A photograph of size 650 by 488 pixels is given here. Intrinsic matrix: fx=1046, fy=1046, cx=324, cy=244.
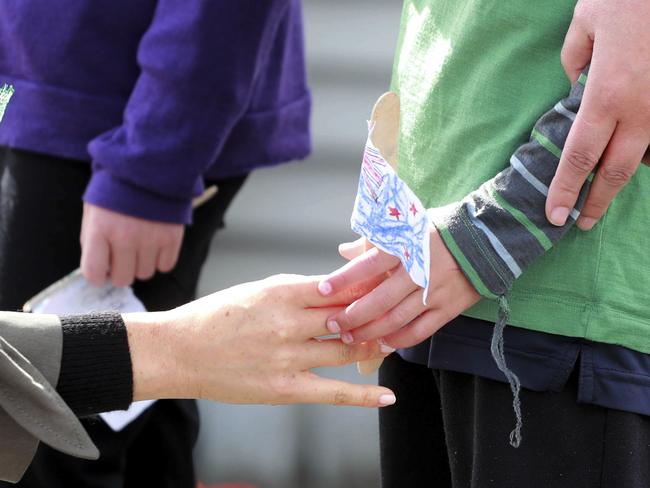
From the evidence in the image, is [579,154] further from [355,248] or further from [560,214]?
[355,248]

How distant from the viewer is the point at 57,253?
1891 millimetres

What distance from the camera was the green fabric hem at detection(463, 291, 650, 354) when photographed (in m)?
1.10

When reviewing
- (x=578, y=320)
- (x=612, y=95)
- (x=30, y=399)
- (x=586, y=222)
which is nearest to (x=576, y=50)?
(x=612, y=95)

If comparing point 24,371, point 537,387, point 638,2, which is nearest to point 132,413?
point 24,371

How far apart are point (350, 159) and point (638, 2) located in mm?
1804

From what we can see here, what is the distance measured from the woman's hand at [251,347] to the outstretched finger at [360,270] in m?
0.02

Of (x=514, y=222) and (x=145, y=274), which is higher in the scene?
(x=514, y=222)

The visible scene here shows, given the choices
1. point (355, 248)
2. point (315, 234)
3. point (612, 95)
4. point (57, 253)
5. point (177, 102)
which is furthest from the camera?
point (315, 234)

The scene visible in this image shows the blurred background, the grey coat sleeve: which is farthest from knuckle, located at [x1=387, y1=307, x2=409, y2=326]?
the blurred background

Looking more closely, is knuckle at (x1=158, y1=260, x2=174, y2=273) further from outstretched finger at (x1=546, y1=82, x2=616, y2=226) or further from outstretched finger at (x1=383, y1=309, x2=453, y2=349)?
outstretched finger at (x1=546, y1=82, x2=616, y2=226)

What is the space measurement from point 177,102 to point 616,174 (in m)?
0.92

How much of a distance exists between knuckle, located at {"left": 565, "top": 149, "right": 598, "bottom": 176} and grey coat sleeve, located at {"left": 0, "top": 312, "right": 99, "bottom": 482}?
592mm

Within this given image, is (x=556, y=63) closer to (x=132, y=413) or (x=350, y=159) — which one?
(x=132, y=413)

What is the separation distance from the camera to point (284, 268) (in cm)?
290
